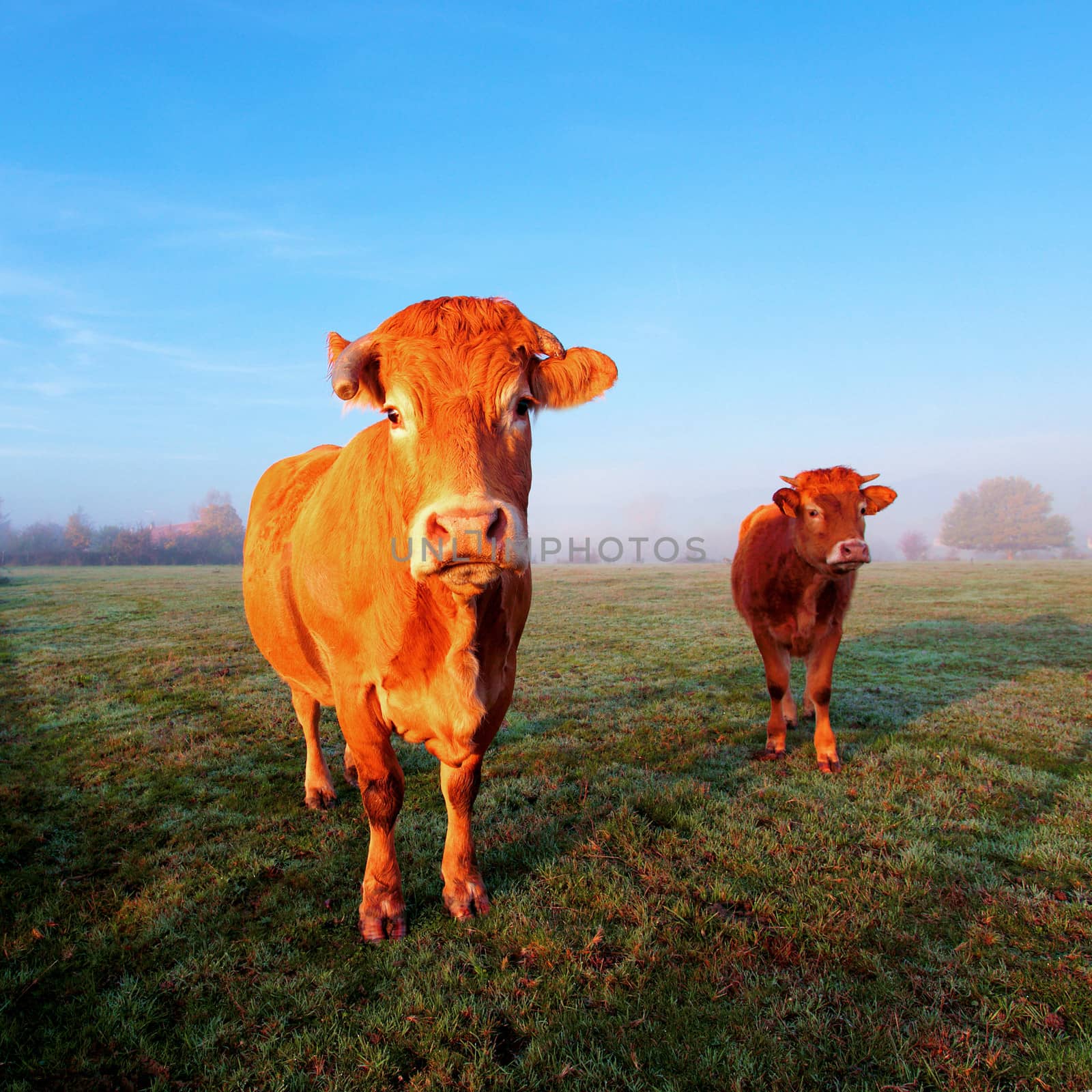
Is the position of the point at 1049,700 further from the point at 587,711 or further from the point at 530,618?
the point at 530,618

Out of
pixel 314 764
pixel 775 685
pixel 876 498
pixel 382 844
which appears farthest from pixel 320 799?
pixel 876 498

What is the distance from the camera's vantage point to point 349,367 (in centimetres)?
288

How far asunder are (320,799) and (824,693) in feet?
17.0

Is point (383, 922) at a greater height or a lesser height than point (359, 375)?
lesser

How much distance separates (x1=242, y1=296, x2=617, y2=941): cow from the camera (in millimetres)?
2561

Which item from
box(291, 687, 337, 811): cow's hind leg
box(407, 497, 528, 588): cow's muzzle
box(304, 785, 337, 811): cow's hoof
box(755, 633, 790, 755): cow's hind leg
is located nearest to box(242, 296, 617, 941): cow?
box(407, 497, 528, 588): cow's muzzle

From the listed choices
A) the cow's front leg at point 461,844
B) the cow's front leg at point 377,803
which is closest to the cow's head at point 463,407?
the cow's front leg at point 377,803

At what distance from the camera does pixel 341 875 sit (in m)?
4.29

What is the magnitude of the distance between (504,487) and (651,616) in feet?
56.5

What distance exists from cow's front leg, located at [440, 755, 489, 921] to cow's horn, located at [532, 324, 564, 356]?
8.03 ft

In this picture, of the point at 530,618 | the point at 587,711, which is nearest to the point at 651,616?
the point at 530,618

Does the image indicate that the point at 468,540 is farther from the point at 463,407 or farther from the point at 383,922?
the point at 383,922

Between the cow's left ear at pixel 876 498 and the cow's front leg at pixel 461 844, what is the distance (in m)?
5.45

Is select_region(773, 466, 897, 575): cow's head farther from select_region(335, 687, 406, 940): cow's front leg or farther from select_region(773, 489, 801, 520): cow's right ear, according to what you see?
select_region(335, 687, 406, 940): cow's front leg
